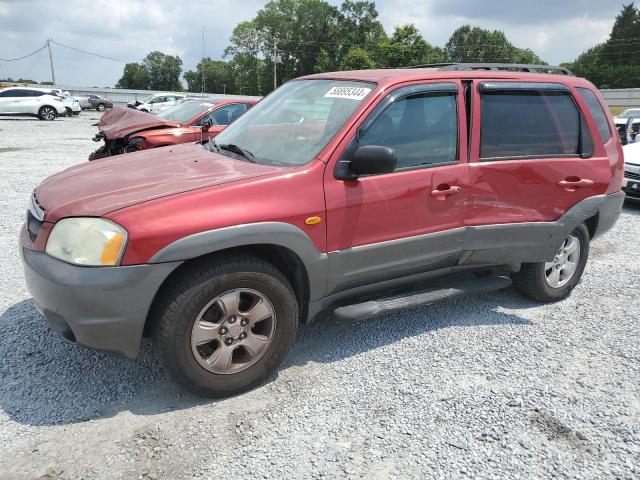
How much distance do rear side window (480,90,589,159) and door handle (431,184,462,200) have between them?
0.38 m

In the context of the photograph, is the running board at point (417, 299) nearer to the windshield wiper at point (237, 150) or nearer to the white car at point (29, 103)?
the windshield wiper at point (237, 150)

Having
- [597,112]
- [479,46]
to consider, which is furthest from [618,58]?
[597,112]

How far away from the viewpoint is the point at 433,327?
12.5 ft

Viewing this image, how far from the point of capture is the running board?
10.5 ft

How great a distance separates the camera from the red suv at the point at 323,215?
8.31 ft

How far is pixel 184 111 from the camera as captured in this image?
934 cm

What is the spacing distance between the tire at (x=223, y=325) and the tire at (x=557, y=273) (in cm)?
222

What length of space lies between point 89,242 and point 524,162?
9.82 ft

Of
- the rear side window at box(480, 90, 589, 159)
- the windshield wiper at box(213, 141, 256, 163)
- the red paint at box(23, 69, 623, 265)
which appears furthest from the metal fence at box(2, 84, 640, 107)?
the rear side window at box(480, 90, 589, 159)

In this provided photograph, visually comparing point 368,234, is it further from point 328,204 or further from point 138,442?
point 138,442

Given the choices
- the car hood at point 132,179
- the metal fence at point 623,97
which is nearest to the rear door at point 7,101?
the car hood at point 132,179

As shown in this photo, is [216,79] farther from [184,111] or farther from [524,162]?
[524,162]

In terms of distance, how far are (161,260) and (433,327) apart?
2.20 meters

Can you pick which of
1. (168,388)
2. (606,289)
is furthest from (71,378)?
(606,289)
